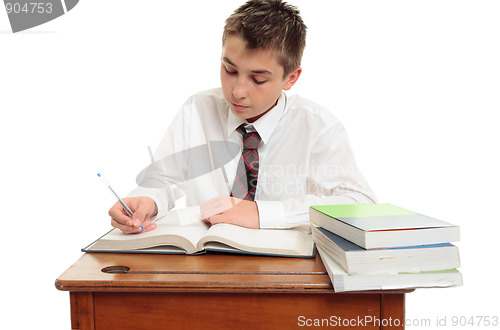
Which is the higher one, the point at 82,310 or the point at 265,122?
the point at 265,122

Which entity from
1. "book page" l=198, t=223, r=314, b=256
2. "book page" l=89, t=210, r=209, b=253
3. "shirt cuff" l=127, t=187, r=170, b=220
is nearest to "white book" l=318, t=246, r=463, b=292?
"book page" l=198, t=223, r=314, b=256

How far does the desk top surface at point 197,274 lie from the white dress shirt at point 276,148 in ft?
2.24

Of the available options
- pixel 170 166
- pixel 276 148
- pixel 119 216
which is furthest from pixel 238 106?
pixel 119 216

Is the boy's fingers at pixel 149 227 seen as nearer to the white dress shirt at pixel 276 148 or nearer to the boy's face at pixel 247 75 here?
the white dress shirt at pixel 276 148

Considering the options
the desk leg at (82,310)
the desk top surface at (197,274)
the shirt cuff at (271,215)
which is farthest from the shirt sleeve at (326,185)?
the desk leg at (82,310)

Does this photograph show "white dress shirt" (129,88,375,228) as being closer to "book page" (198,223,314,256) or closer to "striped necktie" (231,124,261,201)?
"striped necktie" (231,124,261,201)

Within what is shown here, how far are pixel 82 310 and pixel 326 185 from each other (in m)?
1.18

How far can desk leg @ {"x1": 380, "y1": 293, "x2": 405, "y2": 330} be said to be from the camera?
46.3 inches

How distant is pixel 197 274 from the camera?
1207 millimetres

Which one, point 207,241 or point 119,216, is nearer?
point 207,241

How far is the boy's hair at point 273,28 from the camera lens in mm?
1768

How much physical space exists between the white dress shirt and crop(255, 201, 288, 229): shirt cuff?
0.42m

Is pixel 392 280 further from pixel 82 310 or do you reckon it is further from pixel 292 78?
pixel 292 78

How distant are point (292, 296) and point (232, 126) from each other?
106 cm
